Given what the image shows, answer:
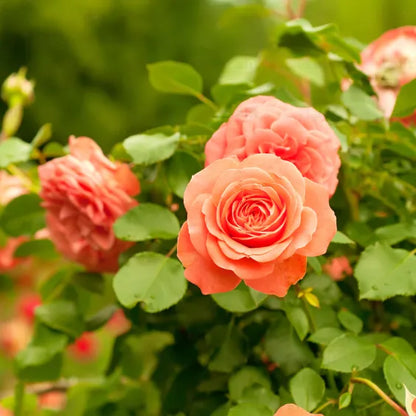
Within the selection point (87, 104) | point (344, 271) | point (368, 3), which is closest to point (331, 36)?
point (344, 271)

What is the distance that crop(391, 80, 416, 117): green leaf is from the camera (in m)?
0.41

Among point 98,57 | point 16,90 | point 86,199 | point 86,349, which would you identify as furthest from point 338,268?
point 98,57

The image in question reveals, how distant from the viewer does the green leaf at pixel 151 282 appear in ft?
1.15

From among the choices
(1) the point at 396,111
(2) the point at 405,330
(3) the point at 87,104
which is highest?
(1) the point at 396,111

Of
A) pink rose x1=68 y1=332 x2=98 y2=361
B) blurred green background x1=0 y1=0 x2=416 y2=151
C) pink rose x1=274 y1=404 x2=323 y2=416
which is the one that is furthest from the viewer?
blurred green background x1=0 y1=0 x2=416 y2=151

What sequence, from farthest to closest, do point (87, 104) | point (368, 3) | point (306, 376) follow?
1. point (87, 104)
2. point (368, 3)
3. point (306, 376)

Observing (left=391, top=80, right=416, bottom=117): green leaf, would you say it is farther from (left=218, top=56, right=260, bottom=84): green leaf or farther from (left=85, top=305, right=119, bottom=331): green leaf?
(left=85, top=305, right=119, bottom=331): green leaf

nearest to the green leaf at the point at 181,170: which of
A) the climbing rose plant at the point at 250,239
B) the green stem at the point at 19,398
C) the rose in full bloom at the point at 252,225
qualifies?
the climbing rose plant at the point at 250,239

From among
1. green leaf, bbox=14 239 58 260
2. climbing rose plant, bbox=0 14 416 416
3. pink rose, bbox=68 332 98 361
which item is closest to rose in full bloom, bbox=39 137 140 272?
climbing rose plant, bbox=0 14 416 416

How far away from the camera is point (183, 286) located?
1.18 ft

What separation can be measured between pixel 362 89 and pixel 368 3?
8.84 feet

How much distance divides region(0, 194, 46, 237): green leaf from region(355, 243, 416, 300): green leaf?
263 millimetres

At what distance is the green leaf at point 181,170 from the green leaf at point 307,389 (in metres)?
0.14

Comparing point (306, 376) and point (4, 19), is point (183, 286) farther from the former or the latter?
point (4, 19)
